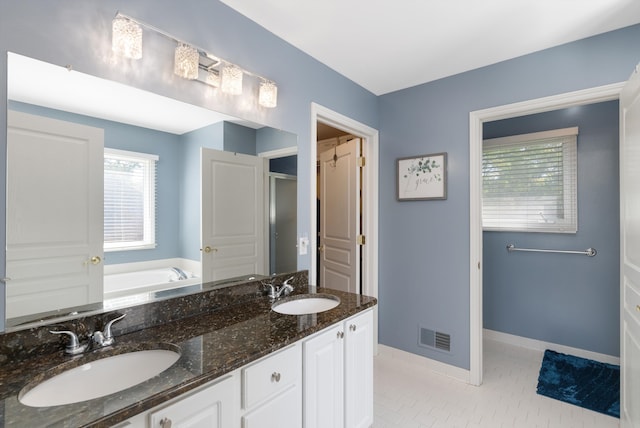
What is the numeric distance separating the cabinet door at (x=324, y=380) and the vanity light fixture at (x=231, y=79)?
1.34 metres

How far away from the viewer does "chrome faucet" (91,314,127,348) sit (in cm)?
115

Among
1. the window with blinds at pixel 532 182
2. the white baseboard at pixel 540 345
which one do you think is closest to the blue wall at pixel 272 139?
the window with blinds at pixel 532 182

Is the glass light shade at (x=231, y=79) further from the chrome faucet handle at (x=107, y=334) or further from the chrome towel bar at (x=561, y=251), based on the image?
the chrome towel bar at (x=561, y=251)

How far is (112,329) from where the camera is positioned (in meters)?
1.25

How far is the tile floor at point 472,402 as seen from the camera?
80.6 inches

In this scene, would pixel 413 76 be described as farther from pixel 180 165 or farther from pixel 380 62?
pixel 180 165

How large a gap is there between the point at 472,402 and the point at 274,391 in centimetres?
176

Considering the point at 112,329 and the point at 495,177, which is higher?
the point at 495,177

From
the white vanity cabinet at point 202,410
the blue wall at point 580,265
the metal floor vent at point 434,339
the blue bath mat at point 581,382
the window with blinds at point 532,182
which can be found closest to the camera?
the white vanity cabinet at point 202,410

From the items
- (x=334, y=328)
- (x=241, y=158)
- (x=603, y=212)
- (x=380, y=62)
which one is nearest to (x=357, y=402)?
(x=334, y=328)

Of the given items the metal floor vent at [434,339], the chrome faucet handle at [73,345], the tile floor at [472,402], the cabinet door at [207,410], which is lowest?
the tile floor at [472,402]

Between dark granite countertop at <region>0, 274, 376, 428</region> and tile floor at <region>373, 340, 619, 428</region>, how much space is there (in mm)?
975

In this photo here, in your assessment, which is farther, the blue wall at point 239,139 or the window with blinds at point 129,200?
the blue wall at point 239,139

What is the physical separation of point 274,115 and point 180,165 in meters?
0.71
